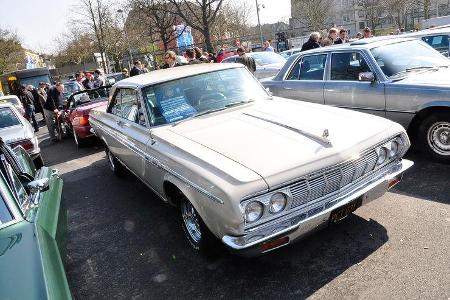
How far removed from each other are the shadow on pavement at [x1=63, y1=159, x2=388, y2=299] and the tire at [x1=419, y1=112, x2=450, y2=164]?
1907 mm

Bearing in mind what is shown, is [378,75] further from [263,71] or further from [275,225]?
[263,71]

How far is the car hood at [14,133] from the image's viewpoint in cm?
741

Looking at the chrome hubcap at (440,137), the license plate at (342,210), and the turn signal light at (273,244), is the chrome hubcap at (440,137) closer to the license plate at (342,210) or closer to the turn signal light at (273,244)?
the license plate at (342,210)

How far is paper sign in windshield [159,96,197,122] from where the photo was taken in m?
4.34

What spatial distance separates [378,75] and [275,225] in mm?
3620

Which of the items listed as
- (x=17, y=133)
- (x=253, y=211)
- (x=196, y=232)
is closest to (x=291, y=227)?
(x=253, y=211)

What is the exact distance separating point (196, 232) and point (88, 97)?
7.36 metres

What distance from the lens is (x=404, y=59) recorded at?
19.0ft

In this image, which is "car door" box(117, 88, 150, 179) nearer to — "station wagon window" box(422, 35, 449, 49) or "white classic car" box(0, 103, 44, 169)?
"white classic car" box(0, 103, 44, 169)

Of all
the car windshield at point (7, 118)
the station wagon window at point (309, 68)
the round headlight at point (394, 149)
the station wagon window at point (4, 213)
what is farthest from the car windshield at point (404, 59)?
the car windshield at point (7, 118)

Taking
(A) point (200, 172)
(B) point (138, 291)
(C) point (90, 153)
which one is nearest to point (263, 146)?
(A) point (200, 172)

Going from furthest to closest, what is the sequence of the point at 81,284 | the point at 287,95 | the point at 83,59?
1. the point at 83,59
2. the point at 287,95
3. the point at 81,284

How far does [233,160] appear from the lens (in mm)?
3148

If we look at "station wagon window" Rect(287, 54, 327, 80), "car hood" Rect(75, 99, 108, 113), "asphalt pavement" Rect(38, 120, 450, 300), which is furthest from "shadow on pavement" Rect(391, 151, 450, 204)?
"car hood" Rect(75, 99, 108, 113)
